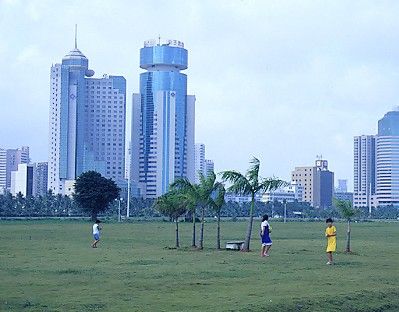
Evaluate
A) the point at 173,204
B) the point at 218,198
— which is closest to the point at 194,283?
the point at 218,198

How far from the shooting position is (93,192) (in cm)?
11156

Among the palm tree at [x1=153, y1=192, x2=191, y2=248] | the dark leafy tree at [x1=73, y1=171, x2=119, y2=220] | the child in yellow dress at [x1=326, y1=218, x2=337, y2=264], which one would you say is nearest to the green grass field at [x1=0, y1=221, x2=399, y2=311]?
the child in yellow dress at [x1=326, y1=218, x2=337, y2=264]

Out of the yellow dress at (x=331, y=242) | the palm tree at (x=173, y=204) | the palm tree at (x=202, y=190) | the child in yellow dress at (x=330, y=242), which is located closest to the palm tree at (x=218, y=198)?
the palm tree at (x=202, y=190)

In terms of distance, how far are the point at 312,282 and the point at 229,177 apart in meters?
15.9

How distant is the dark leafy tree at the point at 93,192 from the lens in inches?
4405

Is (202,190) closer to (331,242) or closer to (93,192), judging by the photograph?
(331,242)

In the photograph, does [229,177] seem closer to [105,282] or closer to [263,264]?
[263,264]

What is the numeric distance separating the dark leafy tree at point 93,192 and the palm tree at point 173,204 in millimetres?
68648

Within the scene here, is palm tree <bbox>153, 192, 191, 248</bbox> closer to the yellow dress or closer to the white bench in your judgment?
the white bench

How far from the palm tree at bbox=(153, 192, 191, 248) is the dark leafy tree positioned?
225 ft

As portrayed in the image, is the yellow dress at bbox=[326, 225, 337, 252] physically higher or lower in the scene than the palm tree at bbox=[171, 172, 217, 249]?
lower

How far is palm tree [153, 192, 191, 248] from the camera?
4135cm

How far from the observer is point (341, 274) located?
2492 centimetres

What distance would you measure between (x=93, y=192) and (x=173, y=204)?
70456mm
